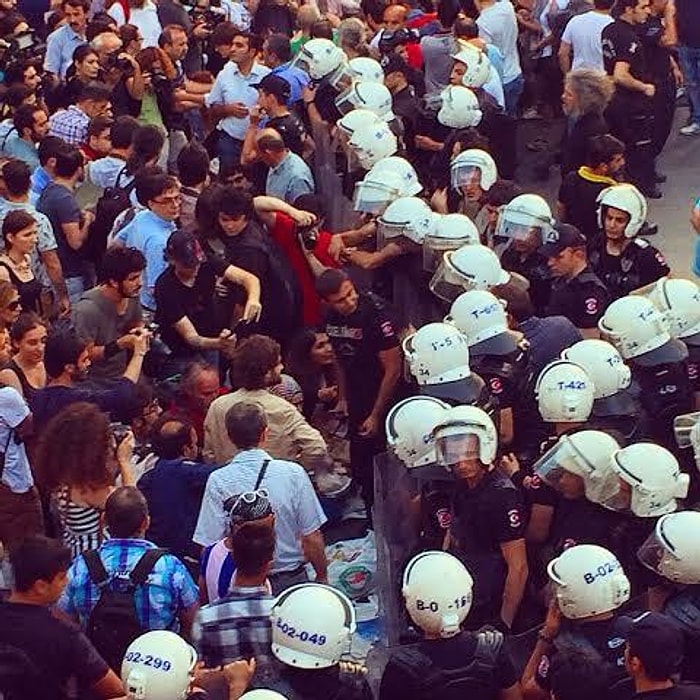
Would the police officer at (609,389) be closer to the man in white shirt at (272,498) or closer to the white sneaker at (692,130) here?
the man in white shirt at (272,498)

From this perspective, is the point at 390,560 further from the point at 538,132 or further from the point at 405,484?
the point at 538,132

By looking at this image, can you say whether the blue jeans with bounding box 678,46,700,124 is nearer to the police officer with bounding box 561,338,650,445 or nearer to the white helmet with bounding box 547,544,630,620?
the police officer with bounding box 561,338,650,445

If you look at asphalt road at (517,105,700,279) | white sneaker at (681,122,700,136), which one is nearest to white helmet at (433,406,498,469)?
asphalt road at (517,105,700,279)

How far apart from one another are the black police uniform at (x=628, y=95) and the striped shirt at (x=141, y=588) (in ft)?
20.4

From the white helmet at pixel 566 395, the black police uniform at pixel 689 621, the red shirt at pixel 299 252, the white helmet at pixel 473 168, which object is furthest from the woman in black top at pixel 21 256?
the black police uniform at pixel 689 621

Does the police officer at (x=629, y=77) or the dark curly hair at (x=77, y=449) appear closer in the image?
the dark curly hair at (x=77, y=449)

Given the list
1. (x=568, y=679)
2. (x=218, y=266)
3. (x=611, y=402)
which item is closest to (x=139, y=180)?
(x=218, y=266)

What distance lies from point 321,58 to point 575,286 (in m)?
3.39

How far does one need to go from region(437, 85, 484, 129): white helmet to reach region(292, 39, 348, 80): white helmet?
3.27ft

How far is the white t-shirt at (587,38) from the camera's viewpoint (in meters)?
10.9

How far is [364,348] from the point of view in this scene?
700 centimetres

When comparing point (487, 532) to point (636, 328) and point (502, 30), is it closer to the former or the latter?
point (636, 328)

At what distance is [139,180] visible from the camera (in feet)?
25.0

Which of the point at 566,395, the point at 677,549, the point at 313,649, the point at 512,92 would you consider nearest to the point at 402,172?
the point at 566,395
